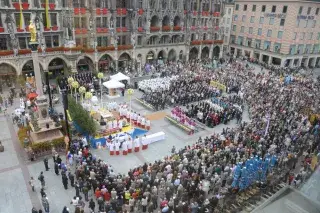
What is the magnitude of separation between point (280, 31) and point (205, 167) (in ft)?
150

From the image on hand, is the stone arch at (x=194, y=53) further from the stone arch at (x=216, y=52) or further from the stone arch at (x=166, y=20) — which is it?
the stone arch at (x=166, y=20)

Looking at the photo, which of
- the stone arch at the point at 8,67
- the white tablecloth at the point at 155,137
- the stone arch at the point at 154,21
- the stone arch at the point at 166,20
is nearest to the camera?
the white tablecloth at the point at 155,137

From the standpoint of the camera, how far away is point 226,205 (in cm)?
1631

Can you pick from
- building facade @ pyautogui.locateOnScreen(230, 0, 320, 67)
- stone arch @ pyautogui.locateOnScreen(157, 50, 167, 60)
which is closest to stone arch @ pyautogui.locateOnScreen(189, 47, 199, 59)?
stone arch @ pyautogui.locateOnScreen(157, 50, 167, 60)

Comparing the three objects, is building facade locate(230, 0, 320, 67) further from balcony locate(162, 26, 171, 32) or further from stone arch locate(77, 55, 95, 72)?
stone arch locate(77, 55, 95, 72)

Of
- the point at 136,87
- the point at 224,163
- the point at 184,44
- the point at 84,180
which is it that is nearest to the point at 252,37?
the point at 184,44

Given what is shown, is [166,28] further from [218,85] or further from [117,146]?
[117,146]

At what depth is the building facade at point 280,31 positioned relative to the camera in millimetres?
52125

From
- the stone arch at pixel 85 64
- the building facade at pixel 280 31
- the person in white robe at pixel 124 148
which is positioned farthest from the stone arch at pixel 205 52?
the person in white robe at pixel 124 148

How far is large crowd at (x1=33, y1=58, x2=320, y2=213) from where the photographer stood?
624 inches

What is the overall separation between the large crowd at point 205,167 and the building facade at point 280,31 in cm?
2514

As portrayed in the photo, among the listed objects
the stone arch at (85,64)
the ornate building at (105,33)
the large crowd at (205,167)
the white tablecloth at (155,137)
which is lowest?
the white tablecloth at (155,137)

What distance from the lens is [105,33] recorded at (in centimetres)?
4372

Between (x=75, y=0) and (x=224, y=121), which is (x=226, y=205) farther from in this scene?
(x=75, y=0)
